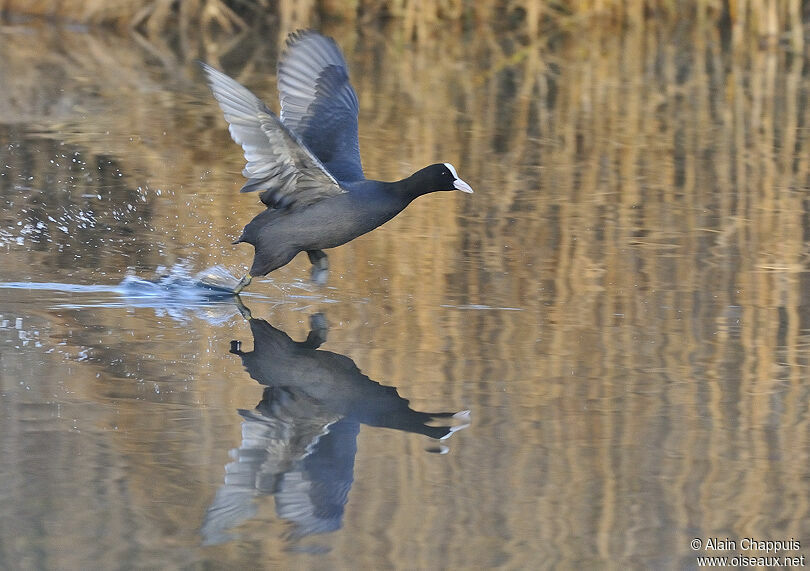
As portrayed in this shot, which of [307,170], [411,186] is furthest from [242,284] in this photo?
[411,186]

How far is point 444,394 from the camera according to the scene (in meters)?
3.95

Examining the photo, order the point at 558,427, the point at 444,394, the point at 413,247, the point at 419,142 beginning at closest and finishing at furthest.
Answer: the point at 558,427 → the point at 444,394 → the point at 413,247 → the point at 419,142

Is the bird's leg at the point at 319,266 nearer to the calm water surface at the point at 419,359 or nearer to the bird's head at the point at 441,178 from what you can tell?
the calm water surface at the point at 419,359

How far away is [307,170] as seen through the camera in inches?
190

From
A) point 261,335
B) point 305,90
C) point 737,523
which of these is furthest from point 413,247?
point 737,523

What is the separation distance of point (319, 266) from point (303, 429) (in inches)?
65.7

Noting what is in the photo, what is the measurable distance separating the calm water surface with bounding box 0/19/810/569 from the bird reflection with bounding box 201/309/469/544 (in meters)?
0.01

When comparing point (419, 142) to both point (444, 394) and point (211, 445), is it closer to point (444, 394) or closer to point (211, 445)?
point (444, 394)

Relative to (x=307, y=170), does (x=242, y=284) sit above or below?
below

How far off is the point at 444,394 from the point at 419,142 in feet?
14.8

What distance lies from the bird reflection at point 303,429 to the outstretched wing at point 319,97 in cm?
110

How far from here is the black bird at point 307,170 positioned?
4598mm

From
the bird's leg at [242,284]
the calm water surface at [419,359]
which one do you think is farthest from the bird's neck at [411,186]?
the bird's leg at [242,284]

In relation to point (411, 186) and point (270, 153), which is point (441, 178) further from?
point (270, 153)
